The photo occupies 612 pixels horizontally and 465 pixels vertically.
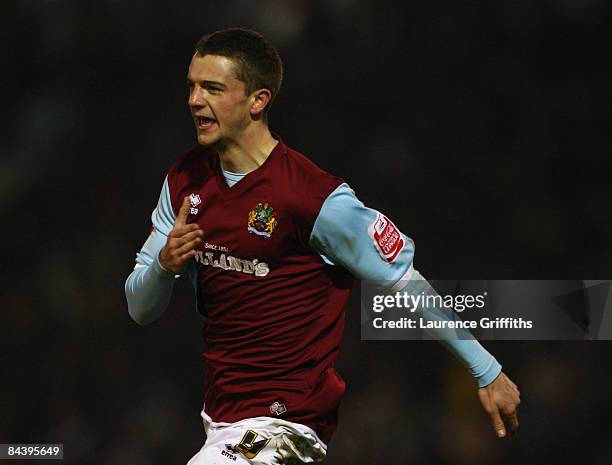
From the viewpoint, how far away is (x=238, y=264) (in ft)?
11.5

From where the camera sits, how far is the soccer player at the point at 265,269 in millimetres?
3451

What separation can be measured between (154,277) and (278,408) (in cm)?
51

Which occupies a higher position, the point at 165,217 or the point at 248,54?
the point at 248,54

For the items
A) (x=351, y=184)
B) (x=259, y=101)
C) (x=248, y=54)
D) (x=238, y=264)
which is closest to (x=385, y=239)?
(x=238, y=264)

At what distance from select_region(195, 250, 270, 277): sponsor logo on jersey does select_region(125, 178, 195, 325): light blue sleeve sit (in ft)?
0.40

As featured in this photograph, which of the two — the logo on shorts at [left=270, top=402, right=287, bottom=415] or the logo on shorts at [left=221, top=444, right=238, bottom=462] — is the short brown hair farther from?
the logo on shorts at [left=221, top=444, right=238, bottom=462]

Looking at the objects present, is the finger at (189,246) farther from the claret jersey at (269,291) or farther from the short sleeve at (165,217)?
the short sleeve at (165,217)

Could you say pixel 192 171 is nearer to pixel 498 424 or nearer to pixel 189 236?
pixel 189 236

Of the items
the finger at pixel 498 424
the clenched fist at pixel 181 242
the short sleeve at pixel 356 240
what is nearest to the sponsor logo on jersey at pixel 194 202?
the clenched fist at pixel 181 242

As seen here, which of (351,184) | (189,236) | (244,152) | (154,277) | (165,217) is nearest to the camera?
(189,236)

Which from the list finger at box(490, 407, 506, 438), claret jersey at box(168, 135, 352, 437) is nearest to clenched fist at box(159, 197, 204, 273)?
claret jersey at box(168, 135, 352, 437)

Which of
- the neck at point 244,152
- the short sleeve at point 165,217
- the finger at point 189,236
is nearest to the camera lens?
the finger at point 189,236

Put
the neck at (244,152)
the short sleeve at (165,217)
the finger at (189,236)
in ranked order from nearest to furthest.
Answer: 1. the finger at (189,236)
2. the neck at (244,152)
3. the short sleeve at (165,217)

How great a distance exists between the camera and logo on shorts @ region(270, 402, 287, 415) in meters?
3.49
